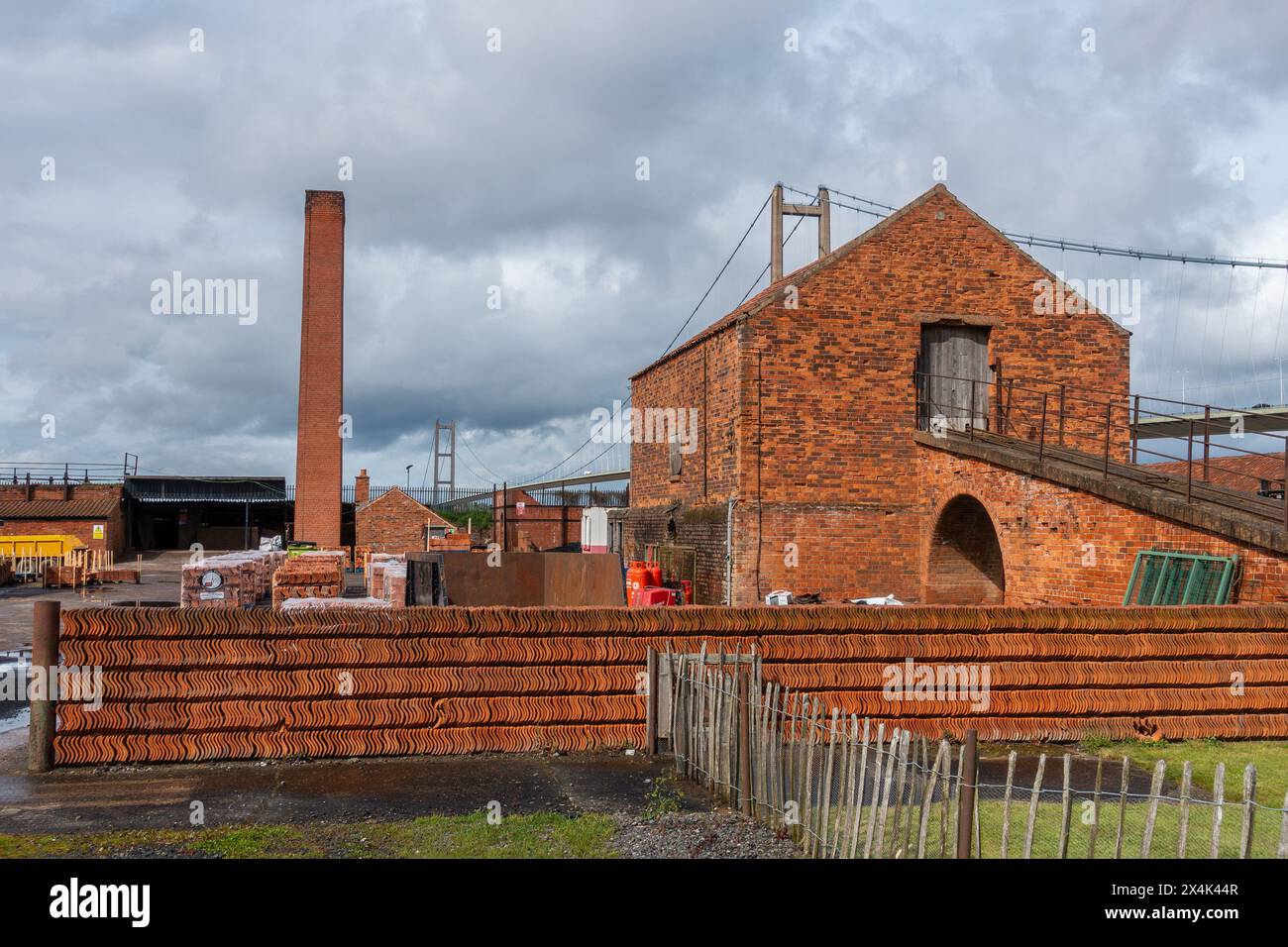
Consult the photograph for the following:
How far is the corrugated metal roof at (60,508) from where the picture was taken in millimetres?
46406

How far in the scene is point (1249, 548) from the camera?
11.3 meters

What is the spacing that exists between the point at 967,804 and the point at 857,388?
12838mm

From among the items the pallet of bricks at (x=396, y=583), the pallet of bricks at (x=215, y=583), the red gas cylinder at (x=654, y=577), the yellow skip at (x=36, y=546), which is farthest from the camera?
the yellow skip at (x=36, y=546)

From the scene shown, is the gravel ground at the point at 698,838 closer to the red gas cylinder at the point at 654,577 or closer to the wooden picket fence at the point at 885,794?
the wooden picket fence at the point at 885,794

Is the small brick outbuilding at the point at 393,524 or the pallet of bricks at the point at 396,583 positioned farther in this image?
the small brick outbuilding at the point at 393,524

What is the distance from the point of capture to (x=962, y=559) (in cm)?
1759

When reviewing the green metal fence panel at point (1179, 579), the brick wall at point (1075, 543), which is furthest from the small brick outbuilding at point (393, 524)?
the green metal fence panel at point (1179, 579)

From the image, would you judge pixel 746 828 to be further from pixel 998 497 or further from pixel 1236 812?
pixel 998 497

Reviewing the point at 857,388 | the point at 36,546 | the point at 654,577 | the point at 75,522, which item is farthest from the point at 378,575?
the point at 75,522

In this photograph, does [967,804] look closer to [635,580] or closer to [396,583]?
[396,583]

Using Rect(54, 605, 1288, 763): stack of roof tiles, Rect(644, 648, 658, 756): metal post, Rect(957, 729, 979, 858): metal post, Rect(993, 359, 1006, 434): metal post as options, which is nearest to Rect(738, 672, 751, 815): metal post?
Rect(54, 605, 1288, 763): stack of roof tiles

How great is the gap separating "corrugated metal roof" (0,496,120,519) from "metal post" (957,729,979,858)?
48.7 meters

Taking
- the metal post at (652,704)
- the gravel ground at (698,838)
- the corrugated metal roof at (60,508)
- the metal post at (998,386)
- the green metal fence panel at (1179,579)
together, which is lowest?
the gravel ground at (698,838)

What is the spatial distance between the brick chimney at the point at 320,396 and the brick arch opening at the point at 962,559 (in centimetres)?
2962
